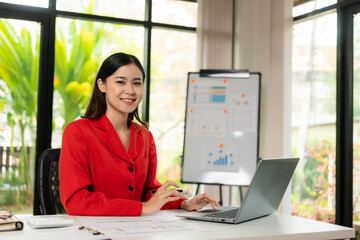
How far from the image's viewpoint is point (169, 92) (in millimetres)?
6578

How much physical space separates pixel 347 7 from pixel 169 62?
8.49 ft

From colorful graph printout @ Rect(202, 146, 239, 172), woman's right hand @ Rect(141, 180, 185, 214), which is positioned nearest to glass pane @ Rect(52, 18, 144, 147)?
colorful graph printout @ Rect(202, 146, 239, 172)

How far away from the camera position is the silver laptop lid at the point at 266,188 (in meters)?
1.61

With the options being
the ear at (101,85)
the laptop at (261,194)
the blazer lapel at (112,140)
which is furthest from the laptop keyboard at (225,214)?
the ear at (101,85)

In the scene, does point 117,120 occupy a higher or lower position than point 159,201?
higher

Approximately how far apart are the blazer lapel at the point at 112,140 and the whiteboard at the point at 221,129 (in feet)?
6.55

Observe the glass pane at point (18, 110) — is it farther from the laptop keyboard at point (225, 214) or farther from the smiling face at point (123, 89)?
the laptop keyboard at point (225, 214)

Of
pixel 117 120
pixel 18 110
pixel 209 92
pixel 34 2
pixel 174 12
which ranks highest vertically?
pixel 174 12

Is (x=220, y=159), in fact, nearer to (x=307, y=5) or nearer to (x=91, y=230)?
(x=307, y=5)

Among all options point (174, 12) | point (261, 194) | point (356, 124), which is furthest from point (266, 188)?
point (174, 12)

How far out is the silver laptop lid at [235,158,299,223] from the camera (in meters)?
1.61

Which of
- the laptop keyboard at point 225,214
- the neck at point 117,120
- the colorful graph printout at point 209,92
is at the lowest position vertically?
the laptop keyboard at point 225,214

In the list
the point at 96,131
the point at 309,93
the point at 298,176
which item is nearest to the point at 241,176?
the point at 298,176

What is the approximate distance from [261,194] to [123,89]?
0.80 m
